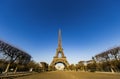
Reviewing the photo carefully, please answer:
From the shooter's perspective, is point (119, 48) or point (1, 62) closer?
point (1, 62)

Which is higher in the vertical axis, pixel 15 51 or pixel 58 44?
A: pixel 58 44

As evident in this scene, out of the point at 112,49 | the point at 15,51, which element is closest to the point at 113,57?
the point at 112,49

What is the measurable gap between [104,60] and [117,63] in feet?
31.8

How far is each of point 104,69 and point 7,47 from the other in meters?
35.8

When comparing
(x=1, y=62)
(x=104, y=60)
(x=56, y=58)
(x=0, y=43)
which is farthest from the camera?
(x=56, y=58)

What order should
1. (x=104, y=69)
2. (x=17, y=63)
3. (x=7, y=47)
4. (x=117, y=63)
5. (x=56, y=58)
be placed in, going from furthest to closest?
1. (x=56, y=58)
2. (x=104, y=69)
3. (x=17, y=63)
4. (x=117, y=63)
5. (x=7, y=47)

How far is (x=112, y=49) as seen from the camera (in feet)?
117

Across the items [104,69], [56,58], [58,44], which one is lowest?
[104,69]

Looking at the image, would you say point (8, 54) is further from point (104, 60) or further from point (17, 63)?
point (104, 60)

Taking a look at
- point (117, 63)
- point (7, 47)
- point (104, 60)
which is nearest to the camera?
point (7, 47)

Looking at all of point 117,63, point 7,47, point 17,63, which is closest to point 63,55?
point 17,63

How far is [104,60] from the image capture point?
4288 centimetres

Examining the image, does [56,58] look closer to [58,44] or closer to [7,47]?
[58,44]

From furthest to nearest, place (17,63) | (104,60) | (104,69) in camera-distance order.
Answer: (104,69) → (104,60) → (17,63)
